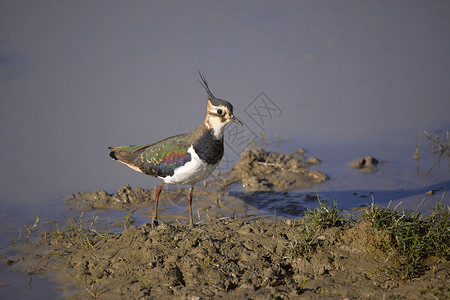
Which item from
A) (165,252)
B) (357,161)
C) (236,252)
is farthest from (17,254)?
(357,161)

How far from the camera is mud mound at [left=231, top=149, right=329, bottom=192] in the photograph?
8.03 meters

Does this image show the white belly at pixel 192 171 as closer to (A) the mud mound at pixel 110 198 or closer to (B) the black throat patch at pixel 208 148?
(B) the black throat patch at pixel 208 148

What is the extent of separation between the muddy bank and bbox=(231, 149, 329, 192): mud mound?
2290 millimetres

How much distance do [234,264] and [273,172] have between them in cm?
372

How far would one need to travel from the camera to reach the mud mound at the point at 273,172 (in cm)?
803

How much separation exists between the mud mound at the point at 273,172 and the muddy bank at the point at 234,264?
229cm

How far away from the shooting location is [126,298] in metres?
4.45

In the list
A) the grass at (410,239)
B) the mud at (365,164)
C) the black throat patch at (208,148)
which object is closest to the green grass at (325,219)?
the grass at (410,239)

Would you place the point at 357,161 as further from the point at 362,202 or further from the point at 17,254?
the point at 17,254

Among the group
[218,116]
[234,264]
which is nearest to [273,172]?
[218,116]

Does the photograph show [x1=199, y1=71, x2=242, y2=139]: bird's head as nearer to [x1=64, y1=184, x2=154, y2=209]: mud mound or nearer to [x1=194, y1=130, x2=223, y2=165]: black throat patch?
[x1=194, y1=130, x2=223, y2=165]: black throat patch

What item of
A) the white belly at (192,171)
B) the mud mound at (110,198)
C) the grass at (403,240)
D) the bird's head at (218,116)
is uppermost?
the bird's head at (218,116)

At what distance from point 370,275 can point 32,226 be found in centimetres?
462

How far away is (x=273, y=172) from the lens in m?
8.43
